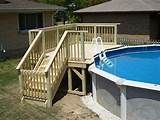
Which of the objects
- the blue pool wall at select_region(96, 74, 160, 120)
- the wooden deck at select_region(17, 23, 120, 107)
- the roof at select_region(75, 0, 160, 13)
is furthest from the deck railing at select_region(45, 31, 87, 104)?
the roof at select_region(75, 0, 160, 13)

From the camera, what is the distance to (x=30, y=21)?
22234mm

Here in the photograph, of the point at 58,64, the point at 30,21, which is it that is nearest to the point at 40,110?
the point at 58,64

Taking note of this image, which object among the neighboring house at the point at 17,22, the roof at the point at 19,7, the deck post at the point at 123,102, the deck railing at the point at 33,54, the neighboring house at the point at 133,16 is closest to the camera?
the deck post at the point at 123,102


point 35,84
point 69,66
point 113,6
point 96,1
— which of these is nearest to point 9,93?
point 35,84

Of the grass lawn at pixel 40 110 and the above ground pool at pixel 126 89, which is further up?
the above ground pool at pixel 126 89

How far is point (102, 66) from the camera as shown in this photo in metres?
12.1

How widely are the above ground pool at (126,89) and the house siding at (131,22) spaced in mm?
10050

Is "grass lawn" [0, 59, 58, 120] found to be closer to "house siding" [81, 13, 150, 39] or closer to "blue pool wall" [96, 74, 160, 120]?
"blue pool wall" [96, 74, 160, 120]

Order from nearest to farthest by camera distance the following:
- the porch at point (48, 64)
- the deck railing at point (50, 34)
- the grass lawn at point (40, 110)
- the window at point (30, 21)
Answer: the grass lawn at point (40, 110) → the porch at point (48, 64) → the deck railing at point (50, 34) → the window at point (30, 21)

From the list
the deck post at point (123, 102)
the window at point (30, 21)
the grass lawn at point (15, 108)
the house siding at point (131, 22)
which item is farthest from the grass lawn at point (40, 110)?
the house siding at point (131, 22)

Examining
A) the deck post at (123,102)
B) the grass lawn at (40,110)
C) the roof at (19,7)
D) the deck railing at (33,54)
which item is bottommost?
the grass lawn at (40,110)

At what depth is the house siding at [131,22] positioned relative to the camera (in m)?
24.0

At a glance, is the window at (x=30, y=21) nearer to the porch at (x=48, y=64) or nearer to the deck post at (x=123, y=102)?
the porch at (x=48, y=64)

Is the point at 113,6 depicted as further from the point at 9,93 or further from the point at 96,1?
the point at 9,93
